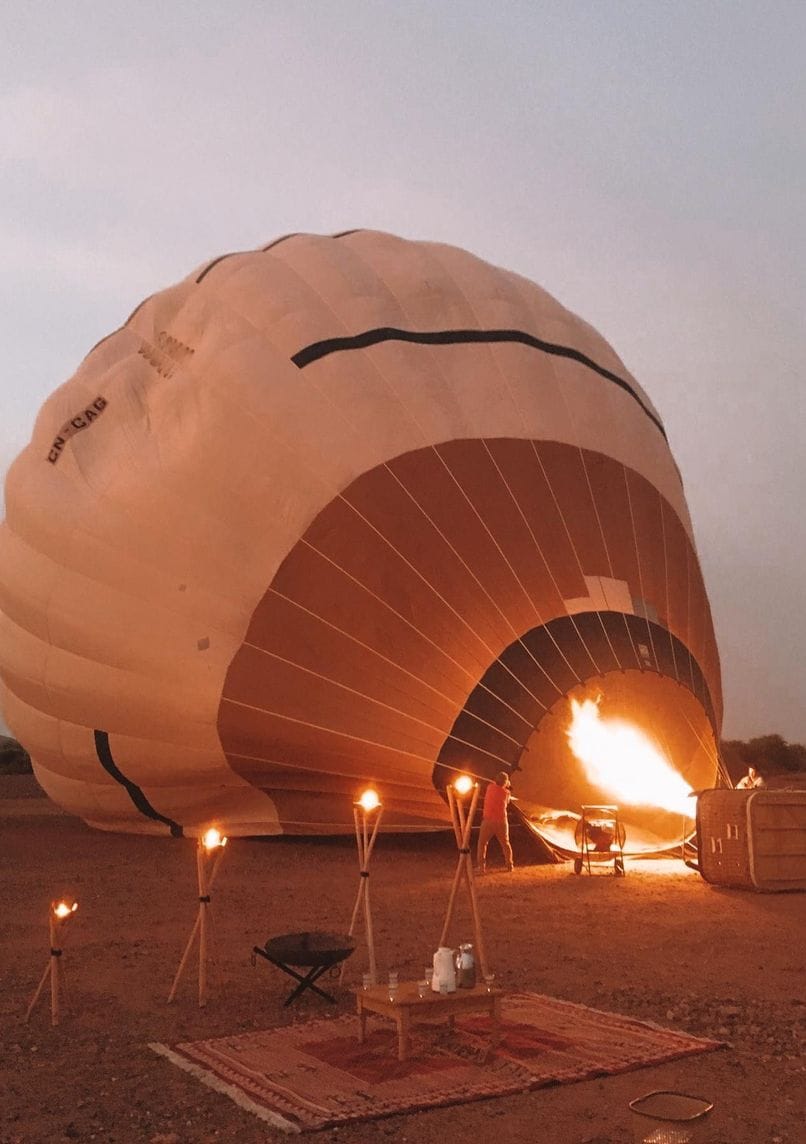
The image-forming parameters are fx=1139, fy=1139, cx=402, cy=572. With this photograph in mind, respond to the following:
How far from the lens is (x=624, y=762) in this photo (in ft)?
30.3

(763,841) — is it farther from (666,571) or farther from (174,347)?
(174,347)

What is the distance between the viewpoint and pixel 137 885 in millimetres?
9203

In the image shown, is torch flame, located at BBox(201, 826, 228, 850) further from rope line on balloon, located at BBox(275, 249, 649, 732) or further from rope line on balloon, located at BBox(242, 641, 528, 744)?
rope line on balloon, located at BBox(275, 249, 649, 732)

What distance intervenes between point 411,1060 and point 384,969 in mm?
1507

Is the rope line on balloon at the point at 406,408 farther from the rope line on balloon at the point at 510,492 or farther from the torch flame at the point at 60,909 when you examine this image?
the torch flame at the point at 60,909

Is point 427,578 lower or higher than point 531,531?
lower

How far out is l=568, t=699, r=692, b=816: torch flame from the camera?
9.09m

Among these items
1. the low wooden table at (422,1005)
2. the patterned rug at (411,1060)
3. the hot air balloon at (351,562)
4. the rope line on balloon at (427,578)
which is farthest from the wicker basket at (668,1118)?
the rope line on balloon at (427,578)

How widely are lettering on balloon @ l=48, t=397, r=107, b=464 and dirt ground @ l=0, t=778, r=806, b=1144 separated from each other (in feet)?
12.3

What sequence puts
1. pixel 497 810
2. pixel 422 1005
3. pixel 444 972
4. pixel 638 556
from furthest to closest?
pixel 638 556, pixel 497 810, pixel 444 972, pixel 422 1005

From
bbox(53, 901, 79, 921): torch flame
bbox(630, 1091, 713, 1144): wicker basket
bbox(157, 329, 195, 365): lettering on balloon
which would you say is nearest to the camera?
bbox(630, 1091, 713, 1144): wicker basket

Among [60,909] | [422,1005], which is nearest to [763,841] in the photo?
[422,1005]

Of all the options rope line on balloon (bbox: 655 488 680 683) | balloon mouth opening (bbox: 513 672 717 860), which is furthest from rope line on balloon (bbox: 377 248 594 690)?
rope line on balloon (bbox: 655 488 680 683)

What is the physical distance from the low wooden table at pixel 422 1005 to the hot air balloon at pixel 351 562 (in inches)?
177
